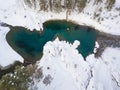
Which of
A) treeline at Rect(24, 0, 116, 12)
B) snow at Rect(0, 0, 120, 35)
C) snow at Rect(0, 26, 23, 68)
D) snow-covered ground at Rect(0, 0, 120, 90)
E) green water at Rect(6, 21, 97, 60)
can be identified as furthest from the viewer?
treeline at Rect(24, 0, 116, 12)

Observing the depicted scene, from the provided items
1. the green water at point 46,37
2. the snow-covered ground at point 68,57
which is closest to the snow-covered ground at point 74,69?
the snow-covered ground at point 68,57

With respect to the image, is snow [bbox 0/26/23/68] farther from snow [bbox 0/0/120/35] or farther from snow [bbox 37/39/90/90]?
snow [bbox 0/0/120/35]

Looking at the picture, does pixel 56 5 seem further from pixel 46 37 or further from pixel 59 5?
pixel 46 37

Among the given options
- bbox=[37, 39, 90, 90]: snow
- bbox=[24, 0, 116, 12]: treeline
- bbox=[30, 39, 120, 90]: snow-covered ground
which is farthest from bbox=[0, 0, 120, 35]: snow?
bbox=[37, 39, 90, 90]: snow

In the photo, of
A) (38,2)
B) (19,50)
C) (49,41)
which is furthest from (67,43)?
(38,2)

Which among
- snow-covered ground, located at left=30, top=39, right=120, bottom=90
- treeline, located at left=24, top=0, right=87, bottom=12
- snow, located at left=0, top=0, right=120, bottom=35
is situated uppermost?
treeline, located at left=24, top=0, right=87, bottom=12
